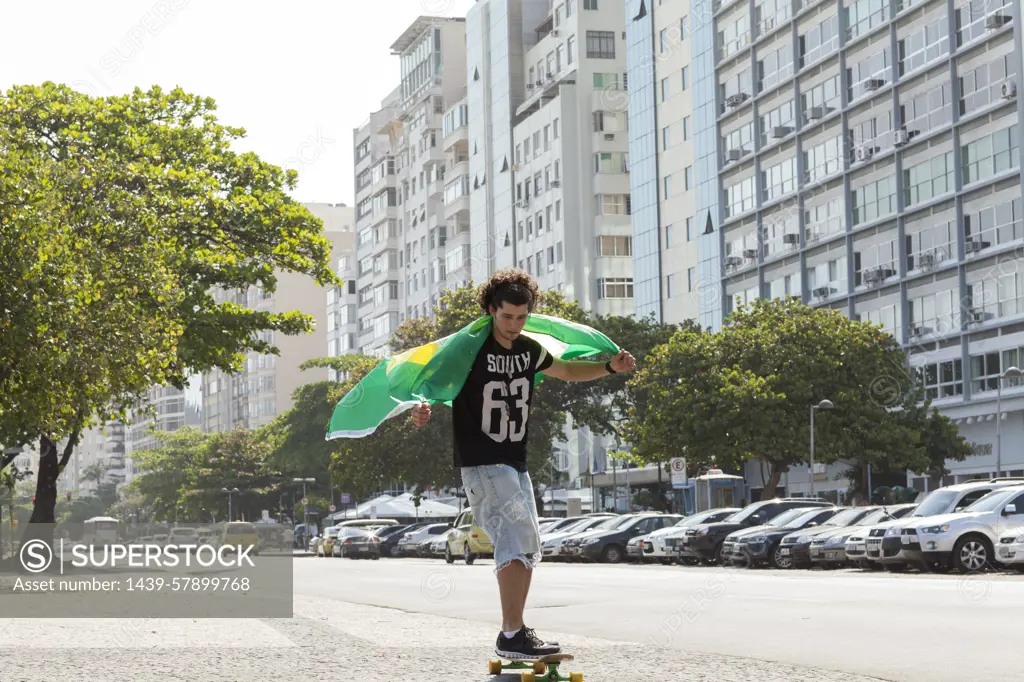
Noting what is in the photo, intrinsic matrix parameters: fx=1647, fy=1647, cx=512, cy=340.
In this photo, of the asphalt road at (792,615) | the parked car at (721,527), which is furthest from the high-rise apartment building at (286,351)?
the asphalt road at (792,615)

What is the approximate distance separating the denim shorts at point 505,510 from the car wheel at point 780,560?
25.2 m

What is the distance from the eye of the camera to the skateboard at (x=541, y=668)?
23.4ft

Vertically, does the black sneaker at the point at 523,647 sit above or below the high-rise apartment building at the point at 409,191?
below

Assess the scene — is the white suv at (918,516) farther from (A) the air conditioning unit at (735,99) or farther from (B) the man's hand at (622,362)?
(A) the air conditioning unit at (735,99)

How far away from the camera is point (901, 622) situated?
44.6 ft

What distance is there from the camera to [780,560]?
32812mm

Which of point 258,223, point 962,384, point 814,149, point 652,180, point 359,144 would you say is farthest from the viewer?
point 359,144

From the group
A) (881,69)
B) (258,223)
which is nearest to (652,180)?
(881,69)

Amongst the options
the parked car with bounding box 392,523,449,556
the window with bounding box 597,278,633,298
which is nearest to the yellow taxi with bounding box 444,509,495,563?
the parked car with bounding box 392,523,449,556

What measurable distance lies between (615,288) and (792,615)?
7699 centimetres

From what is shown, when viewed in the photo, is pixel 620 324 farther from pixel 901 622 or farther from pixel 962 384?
pixel 901 622

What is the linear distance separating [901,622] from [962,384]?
46860 millimetres

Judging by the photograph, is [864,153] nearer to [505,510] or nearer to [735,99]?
[735,99]

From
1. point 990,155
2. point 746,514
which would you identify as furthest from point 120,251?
point 990,155
